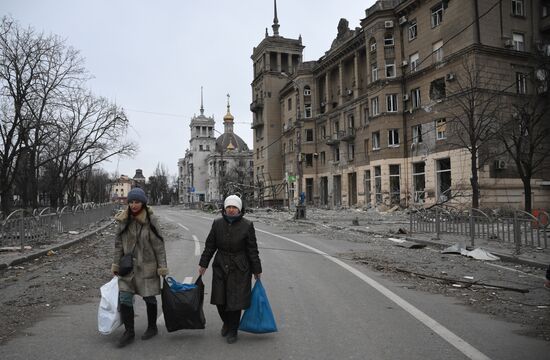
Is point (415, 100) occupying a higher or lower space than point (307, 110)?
lower

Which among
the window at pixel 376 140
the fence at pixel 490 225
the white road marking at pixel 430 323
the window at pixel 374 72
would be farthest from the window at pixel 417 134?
the white road marking at pixel 430 323

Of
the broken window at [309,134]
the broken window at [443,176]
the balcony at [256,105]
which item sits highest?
the balcony at [256,105]

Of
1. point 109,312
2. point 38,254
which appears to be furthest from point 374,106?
point 109,312

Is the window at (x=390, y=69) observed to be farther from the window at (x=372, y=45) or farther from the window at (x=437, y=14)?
the window at (x=437, y=14)

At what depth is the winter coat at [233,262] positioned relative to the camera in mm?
5027

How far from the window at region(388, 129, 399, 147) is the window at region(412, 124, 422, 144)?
5.85 feet

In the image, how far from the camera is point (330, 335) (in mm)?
5195

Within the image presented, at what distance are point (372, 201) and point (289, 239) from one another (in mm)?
23948

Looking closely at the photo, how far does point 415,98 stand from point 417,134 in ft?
9.77

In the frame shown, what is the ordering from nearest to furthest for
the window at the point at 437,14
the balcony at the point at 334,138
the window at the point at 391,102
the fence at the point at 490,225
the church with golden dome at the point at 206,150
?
1. the fence at the point at 490,225
2. the window at the point at 437,14
3. the window at the point at 391,102
4. the balcony at the point at 334,138
5. the church with golden dome at the point at 206,150

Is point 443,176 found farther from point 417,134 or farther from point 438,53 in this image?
point 438,53

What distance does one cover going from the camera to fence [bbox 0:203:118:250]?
44.2ft

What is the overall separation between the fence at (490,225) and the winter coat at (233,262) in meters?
8.47

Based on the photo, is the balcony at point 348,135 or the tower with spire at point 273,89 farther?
the tower with spire at point 273,89
